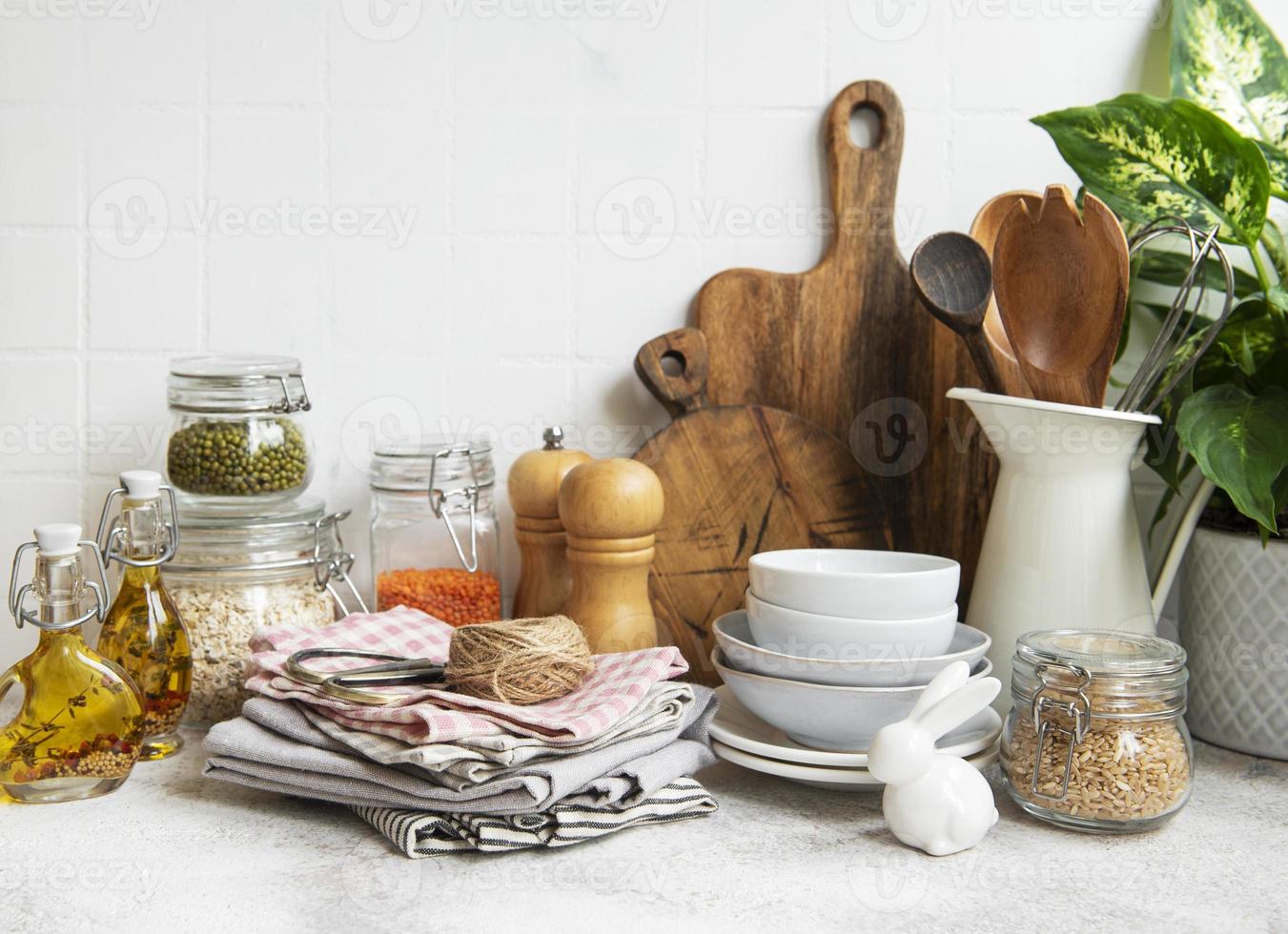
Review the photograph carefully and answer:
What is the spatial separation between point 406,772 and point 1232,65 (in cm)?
95

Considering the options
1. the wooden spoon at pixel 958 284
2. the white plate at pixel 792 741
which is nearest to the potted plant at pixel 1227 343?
the wooden spoon at pixel 958 284

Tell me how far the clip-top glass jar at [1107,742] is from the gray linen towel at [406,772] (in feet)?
0.81

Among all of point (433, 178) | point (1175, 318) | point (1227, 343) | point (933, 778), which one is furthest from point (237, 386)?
point (1227, 343)

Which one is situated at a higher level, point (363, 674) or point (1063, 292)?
point (1063, 292)

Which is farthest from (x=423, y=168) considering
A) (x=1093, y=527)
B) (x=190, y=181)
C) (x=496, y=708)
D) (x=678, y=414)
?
(x=1093, y=527)

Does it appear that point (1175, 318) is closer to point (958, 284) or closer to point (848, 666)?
point (958, 284)

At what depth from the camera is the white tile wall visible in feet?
3.54

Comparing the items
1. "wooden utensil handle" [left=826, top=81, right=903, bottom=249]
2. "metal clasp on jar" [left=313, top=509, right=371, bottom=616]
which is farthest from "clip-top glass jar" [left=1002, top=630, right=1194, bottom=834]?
"metal clasp on jar" [left=313, top=509, right=371, bottom=616]

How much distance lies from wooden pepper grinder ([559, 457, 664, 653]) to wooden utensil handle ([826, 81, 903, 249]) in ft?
1.11

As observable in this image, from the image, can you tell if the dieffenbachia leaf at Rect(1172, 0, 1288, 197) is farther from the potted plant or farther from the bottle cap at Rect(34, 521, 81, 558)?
the bottle cap at Rect(34, 521, 81, 558)

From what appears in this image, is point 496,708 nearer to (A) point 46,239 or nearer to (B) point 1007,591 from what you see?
(B) point 1007,591

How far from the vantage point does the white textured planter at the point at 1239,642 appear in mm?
935

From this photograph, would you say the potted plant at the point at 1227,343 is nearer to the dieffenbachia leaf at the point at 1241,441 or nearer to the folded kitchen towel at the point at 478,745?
the dieffenbachia leaf at the point at 1241,441

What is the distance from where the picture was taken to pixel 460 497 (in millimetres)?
1041
